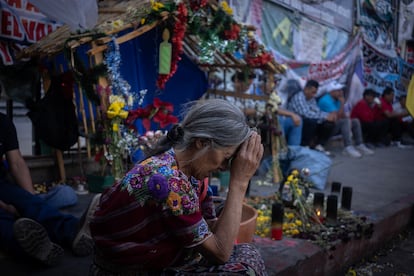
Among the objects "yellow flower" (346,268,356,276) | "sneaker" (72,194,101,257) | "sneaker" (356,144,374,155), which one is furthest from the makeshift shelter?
"sneaker" (356,144,374,155)

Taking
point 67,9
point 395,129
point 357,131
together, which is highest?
point 67,9

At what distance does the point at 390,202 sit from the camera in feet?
15.9

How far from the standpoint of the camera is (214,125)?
1.67 metres

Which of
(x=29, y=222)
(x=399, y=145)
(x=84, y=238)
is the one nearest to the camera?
(x=29, y=222)

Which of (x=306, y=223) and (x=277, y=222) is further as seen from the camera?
(x=306, y=223)

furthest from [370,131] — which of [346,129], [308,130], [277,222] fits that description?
[277,222]

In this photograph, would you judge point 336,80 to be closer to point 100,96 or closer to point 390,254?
point 390,254

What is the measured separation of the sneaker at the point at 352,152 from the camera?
8.45 m

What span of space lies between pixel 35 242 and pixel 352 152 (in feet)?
23.2

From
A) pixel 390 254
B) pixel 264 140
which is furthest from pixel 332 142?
pixel 390 254

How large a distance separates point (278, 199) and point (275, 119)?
6.04 ft

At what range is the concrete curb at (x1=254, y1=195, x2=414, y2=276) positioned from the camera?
114 inches

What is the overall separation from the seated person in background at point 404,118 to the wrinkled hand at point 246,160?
9.73m

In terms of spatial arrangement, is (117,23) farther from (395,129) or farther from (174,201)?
(395,129)
